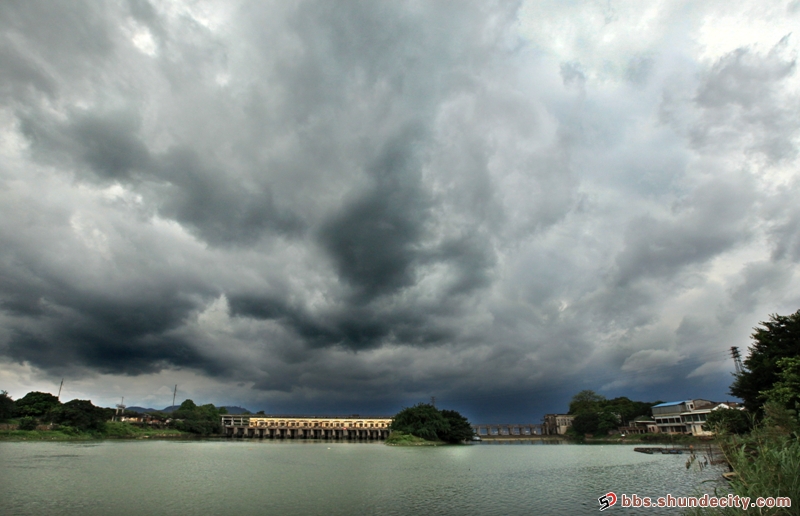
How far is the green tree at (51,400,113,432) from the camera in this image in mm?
84062

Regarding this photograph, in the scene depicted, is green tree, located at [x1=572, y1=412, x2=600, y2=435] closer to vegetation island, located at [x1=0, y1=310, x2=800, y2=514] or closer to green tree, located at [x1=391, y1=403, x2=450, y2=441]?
vegetation island, located at [x1=0, y1=310, x2=800, y2=514]

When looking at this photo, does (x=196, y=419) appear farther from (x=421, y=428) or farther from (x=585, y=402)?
(x=585, y=402)

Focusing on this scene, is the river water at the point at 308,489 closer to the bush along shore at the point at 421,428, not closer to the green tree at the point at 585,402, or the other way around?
the bush along shore at the point at 421,428

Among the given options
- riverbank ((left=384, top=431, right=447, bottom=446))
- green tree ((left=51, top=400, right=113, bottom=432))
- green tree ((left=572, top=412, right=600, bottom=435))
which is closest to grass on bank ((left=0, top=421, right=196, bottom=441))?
green tree ((left=51, top=400, right=113, bottom=432))

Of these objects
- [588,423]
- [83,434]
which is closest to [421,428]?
[588,423]

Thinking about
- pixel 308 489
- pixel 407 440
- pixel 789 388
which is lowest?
pixel 407 440

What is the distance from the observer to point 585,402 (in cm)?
16225

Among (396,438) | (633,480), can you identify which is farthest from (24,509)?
(396,438)

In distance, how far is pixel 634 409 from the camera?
136m

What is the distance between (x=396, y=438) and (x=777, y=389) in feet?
278

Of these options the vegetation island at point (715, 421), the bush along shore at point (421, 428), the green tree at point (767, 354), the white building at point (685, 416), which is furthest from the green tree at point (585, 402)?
the green tree at point (767, 354)

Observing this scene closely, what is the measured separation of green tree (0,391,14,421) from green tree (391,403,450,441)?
8072 cm

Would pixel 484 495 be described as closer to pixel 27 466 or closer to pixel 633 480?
pixel 633 480

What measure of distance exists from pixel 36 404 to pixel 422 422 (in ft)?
278
